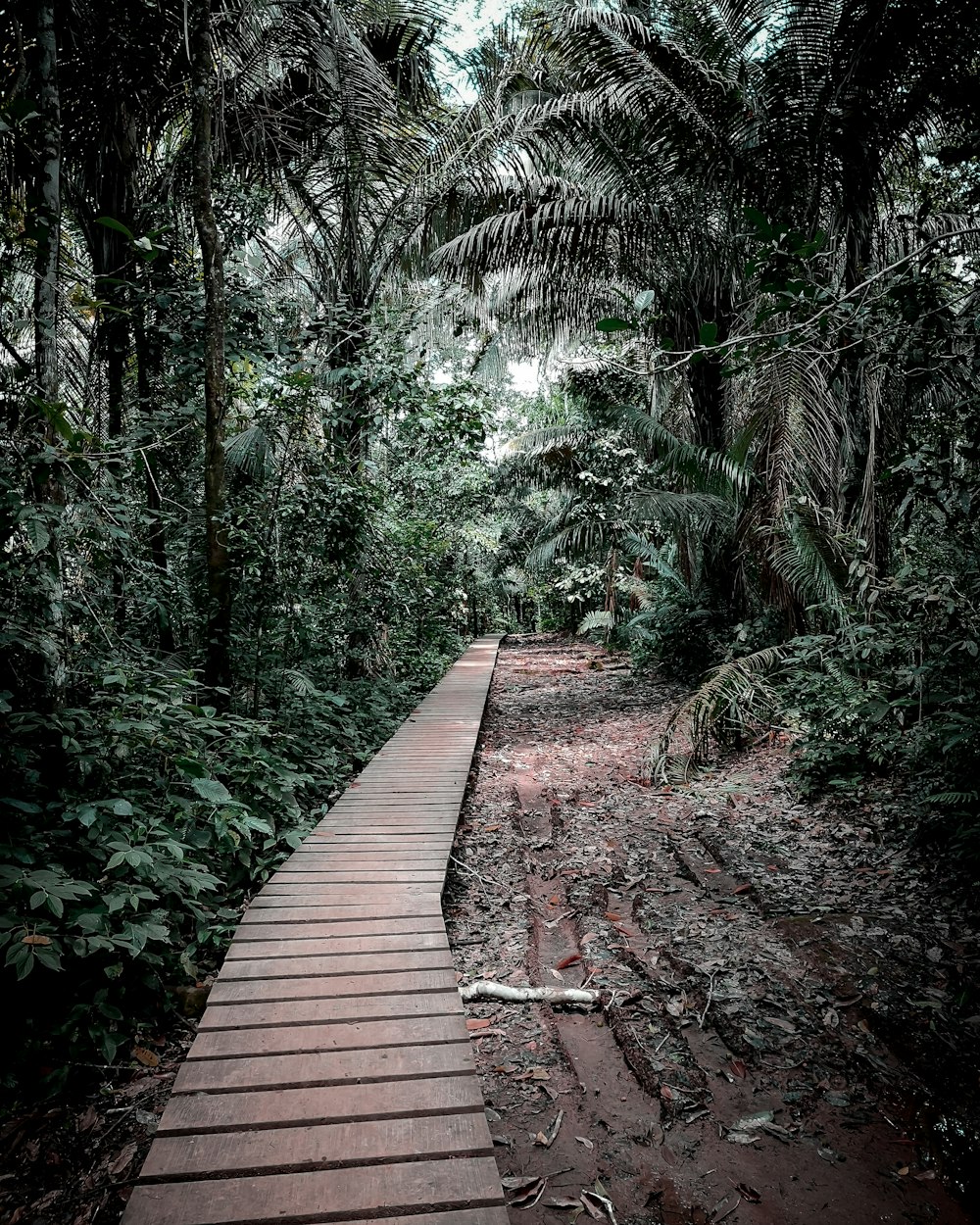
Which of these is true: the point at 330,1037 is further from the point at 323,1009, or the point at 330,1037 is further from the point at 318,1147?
the point at 318,1147

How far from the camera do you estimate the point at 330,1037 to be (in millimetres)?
2322

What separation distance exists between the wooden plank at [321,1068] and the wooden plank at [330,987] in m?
0.34

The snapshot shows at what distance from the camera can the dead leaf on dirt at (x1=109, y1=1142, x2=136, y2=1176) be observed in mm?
2135

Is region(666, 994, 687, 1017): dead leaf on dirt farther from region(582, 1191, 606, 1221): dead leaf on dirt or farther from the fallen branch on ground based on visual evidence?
region(582, 1191, 606, 1221): dead leaf on dirt

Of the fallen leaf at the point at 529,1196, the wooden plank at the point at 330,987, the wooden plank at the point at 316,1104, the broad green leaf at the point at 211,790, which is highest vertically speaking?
the broad green leaf at the point at 211,790

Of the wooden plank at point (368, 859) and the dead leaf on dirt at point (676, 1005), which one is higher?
the wooden plank at point (368, 859)

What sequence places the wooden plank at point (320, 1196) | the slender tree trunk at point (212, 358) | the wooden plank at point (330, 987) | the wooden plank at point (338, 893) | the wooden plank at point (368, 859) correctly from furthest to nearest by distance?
the slender tree trunk at point (212, 358) < the wooden plank at point (368, 859) < the wooden plank at point (338, 893) < the wooden plank at point (330, 987) < the wooden plank at point (320, 1196)

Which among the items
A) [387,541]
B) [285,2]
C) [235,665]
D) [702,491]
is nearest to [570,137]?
[285,2]

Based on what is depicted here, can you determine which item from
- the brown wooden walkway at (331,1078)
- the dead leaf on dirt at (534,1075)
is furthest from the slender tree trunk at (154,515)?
the dead leaf on dirt at (534,1075)

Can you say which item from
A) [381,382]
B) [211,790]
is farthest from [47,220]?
[381,382]

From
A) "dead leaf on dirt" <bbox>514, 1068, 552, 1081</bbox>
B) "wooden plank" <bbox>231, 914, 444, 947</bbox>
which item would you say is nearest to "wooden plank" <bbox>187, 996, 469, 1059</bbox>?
"dead leaf on dirt" <bbox>514, 1068, 552, 1081</bbox>

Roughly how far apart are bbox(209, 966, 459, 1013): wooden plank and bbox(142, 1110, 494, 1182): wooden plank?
0.67m

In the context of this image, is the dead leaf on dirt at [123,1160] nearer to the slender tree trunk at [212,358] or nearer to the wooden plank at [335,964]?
the wooden plank at [335,964]

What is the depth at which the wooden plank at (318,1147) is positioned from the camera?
1.77m
